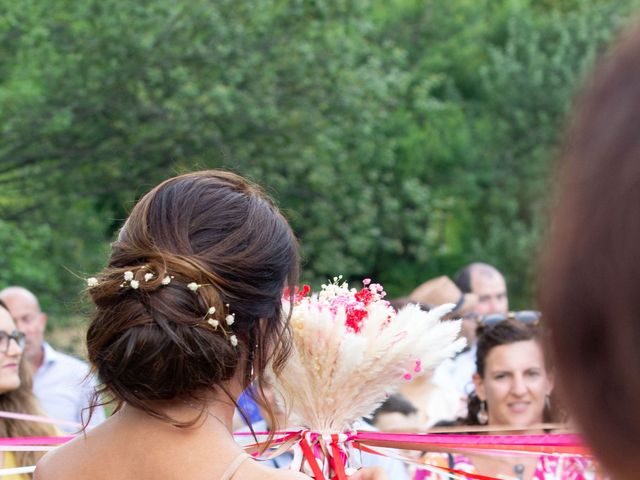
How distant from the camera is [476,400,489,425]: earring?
203 inches

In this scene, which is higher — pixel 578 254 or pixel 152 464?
pixel 578 254

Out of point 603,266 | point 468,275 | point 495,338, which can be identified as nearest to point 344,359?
point 603,266

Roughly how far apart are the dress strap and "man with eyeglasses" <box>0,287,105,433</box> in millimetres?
4125

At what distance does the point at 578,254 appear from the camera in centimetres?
82

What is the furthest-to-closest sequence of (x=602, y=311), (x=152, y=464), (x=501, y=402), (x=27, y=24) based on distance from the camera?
(x=27, y=24) < (x=501, y=402) < (x=152, y=464) < (x=602, y=311)

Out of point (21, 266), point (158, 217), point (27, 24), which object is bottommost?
point (158, 217)

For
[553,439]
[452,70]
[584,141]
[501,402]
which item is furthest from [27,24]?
[452,70]

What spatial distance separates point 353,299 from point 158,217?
2.32 ft

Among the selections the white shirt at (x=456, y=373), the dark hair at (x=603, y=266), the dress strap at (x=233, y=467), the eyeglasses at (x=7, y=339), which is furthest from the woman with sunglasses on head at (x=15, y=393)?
the dark hair at (x=603, y=266)

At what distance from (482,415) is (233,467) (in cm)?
321

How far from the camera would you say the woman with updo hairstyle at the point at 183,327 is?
7.32 feet

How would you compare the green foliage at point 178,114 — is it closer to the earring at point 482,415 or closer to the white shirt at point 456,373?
the white shirt at point 456,373

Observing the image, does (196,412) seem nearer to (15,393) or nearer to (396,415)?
(15,393)

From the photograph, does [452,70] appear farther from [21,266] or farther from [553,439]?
[553,439]
